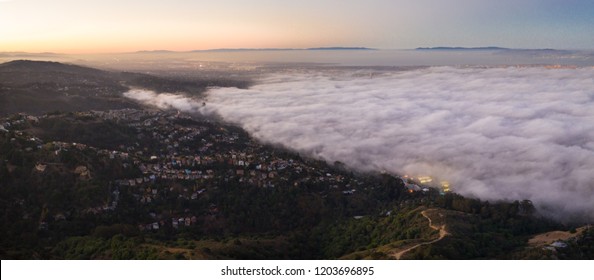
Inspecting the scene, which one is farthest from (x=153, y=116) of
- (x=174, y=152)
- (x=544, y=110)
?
(x=544, y=110)

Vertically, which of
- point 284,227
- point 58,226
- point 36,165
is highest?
point 36,165

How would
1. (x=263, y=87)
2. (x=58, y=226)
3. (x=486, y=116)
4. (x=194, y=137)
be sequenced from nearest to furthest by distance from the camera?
(x=58, y=226), (x=194, y=137), (x=486, y=116), (x=263, y=87)

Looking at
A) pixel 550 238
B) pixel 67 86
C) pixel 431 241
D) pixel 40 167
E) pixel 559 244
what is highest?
pixel 67 86

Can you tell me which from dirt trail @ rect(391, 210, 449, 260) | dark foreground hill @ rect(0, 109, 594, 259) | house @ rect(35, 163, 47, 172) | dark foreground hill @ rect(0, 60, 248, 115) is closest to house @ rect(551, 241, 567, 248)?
dark foreground hill @ rect(0, 109, 594, 259)

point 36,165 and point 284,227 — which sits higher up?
point 36,165

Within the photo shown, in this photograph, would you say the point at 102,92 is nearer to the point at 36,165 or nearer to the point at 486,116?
the point at 36,165

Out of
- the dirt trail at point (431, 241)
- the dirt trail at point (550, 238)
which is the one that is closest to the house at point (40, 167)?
the dirt trail at point (431, 241)

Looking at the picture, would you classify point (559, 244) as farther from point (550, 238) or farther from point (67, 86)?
point (67, 86)

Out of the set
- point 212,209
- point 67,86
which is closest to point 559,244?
point 212,209

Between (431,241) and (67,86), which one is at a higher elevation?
(67,86)
